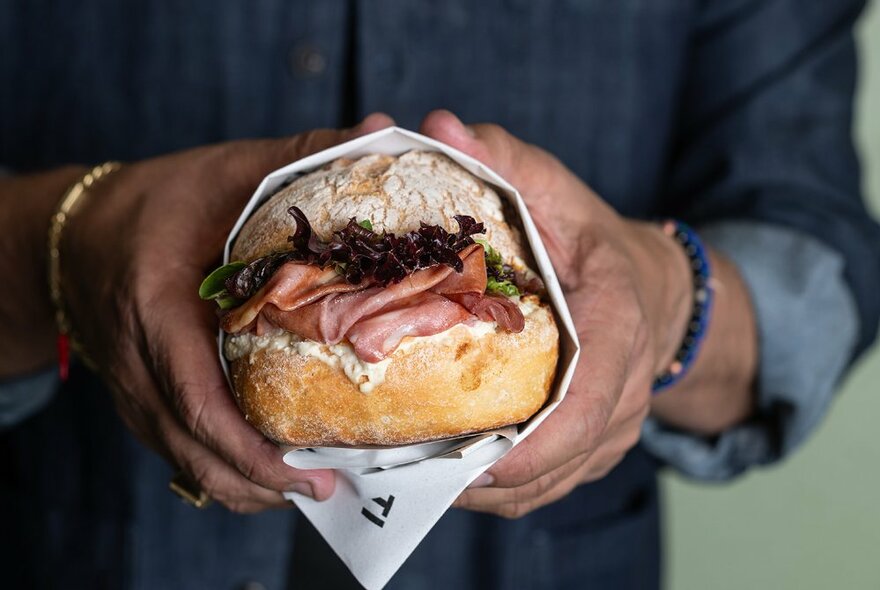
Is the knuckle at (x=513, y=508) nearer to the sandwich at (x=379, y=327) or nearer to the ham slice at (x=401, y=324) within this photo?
the sandwich at (x=379, y=327)

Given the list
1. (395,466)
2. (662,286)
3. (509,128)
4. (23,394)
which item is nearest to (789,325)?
(662,286)

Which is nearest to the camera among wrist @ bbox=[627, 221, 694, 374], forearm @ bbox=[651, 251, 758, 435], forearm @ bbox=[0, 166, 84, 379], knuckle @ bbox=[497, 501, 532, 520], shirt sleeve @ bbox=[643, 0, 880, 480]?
knuckle @ bbox=[497, 501, 532, 520]

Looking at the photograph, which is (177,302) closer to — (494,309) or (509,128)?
(494,309)

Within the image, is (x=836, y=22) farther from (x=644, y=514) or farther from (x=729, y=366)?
(x=644, y=514)

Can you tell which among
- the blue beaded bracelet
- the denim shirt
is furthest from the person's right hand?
the blue beaded bracelet

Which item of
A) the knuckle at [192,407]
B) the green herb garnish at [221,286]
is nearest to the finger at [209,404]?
the knuckle at [192,407]

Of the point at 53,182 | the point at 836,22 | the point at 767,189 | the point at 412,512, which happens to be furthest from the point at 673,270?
the point at 53,182

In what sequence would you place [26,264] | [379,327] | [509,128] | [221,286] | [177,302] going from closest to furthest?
[379,327]
[221,286]
[177,302]
[26,264]
[509,128]

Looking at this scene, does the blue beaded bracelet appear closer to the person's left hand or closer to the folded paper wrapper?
the person's left hand
